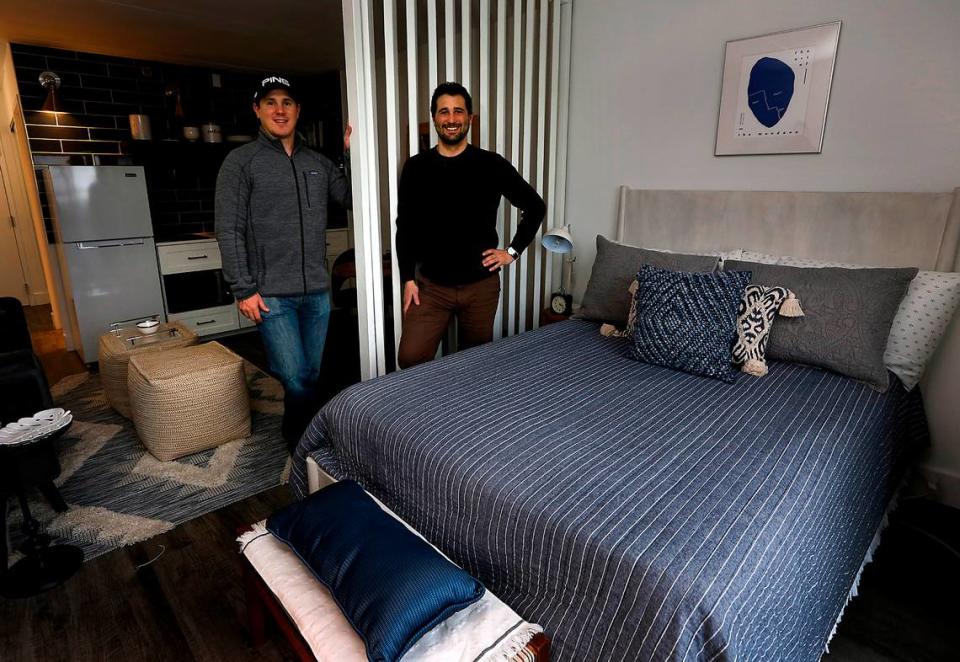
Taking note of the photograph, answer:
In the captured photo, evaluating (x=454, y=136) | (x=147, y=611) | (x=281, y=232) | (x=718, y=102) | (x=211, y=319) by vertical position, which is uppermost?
(x=718, y=102)

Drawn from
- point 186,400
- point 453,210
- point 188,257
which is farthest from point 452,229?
point 188,257

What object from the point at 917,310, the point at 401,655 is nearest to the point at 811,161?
the point at 917,310

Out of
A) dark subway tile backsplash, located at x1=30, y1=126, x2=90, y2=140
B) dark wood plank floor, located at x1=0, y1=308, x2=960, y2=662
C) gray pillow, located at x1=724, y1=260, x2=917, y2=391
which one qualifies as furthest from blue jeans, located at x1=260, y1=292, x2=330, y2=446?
dark subway tile backsplash, located at x1=30, y1=126, x2=90, y2=140

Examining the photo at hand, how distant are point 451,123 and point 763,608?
201 centimetres

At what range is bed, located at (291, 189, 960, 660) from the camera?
1023 mm

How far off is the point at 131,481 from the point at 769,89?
3.34 meters

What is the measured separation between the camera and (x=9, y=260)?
5453mm

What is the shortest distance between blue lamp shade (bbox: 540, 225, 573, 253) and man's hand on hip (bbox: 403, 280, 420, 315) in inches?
29.6

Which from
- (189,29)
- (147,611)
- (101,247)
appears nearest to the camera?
(147,611)

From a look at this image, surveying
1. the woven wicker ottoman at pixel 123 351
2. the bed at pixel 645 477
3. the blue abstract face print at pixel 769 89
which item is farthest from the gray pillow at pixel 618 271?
the woven wicker ottoman at pixel 123 351

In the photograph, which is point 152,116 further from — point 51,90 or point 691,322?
point 691,322

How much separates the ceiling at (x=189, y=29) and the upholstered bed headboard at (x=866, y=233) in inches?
96.9

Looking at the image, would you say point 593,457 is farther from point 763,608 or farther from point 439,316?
point 439,316

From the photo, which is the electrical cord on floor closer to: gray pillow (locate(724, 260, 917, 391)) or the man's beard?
the man's beard
